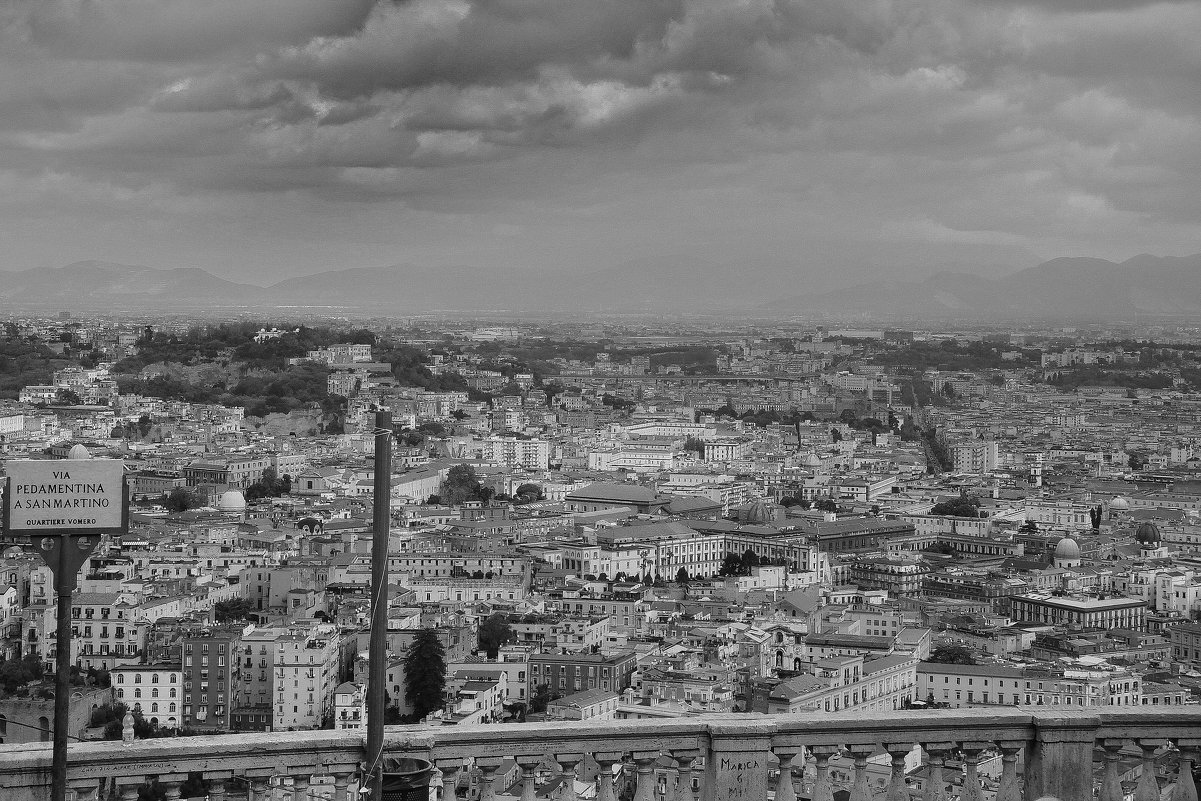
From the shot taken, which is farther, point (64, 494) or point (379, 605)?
point (379, 605)

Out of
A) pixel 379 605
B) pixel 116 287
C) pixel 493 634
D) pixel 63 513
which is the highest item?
pixel 116 287

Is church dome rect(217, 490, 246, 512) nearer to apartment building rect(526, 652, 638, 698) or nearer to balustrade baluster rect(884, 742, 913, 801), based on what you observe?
apartment building rect(526, 652, 638, 698)

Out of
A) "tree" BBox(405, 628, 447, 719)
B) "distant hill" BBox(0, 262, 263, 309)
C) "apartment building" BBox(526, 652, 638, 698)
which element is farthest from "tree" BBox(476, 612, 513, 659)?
"distant hill" BBox(0, 262, 263, 309)

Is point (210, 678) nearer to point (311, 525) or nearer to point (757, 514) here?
point (311, 525)

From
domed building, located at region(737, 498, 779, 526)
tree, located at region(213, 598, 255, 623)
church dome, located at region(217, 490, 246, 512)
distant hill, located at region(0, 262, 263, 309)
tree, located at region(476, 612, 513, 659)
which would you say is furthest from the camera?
distant hill, located at region(0, 262, 263, 309)

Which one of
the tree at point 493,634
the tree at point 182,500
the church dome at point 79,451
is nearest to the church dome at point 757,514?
the tree at point 182,500

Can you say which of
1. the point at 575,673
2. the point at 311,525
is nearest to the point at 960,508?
the point at 311,525

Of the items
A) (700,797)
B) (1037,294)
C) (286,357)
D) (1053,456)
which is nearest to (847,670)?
(700,797)

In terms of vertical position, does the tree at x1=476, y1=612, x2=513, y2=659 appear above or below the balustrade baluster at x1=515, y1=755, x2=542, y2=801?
below
